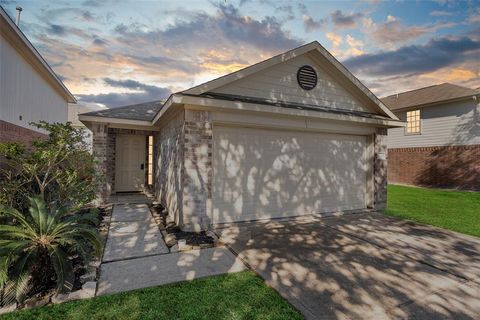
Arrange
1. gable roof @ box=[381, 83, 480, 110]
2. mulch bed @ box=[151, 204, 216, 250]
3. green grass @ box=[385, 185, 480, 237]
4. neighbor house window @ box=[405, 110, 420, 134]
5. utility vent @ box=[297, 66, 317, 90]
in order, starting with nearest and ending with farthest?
mulch bed @ box=[151, 204, 216, 250] < green grass @ box=[385, 185, 480, 237] < utility vent @ box=[297, 66, 317, 90] < gable roof @ box=[381, 83, 480, 110] < neighbor house window @ box=[405, 110, 420, 134]

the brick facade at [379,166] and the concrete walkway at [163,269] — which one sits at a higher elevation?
the brick facade at [379,166]

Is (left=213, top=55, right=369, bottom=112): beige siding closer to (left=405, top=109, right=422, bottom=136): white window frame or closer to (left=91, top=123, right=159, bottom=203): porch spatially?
(left=91, top=123, right=159, bottom=203): porch

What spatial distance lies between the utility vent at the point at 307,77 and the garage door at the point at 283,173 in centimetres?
148

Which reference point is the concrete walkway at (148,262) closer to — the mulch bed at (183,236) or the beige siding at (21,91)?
the mulch bed at (183,236)

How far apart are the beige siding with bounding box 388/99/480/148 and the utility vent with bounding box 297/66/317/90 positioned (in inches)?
486

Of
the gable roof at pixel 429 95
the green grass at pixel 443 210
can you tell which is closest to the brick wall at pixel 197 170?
the green grass at pixel 443 210

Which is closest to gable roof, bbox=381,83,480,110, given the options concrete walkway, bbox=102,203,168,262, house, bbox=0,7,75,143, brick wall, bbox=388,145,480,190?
brick wall, bbox=388,145,480,190

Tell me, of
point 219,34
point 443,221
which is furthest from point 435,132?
point 219,34

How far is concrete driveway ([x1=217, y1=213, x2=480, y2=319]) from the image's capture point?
3.11 m

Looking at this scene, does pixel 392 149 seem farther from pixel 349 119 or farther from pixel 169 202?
pixel 169 202

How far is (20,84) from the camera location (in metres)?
8.75

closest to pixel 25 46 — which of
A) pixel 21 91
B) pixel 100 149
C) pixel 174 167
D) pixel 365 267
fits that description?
pixel 21 91

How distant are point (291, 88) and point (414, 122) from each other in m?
13.9

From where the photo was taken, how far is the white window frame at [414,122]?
1640 centimetres
